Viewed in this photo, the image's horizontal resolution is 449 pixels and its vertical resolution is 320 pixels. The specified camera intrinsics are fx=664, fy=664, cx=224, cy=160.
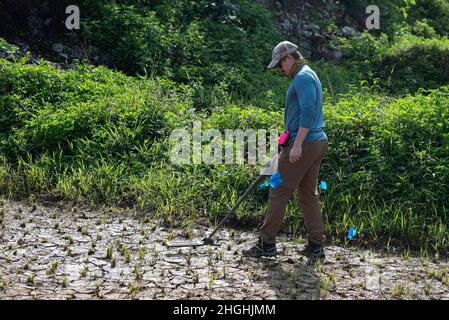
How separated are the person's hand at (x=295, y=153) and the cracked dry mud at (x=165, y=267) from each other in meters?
0.88

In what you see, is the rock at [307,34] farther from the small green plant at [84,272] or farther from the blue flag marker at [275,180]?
the small green plant at [84,272]

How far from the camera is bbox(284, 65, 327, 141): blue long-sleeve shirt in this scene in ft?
16.5

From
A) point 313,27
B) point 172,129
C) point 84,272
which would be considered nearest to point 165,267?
point 84,272

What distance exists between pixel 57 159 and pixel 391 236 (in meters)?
3.47

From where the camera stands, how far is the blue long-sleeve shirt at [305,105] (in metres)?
5.04

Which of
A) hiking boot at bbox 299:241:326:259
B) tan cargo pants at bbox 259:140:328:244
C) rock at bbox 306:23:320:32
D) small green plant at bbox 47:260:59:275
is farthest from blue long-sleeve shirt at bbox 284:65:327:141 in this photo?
rock at bbox 306:23:320:32

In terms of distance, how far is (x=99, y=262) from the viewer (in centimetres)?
522

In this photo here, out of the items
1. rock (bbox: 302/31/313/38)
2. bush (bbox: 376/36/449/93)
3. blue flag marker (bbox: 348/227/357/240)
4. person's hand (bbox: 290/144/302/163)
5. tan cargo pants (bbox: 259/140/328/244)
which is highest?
rock (bbox: 302/31/313/38)

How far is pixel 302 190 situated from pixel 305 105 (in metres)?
0.76

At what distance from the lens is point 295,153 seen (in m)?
5.06

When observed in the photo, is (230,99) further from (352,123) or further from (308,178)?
(308,178)

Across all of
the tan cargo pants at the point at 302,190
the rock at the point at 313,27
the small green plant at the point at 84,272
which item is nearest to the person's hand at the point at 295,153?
the tan cargo pants at the point at 302,190

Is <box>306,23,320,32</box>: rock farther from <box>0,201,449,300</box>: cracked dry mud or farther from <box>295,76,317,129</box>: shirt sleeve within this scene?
<box>295,76,317,129</box>: shirt sleeve

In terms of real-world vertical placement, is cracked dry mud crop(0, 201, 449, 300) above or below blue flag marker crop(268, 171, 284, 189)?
below
